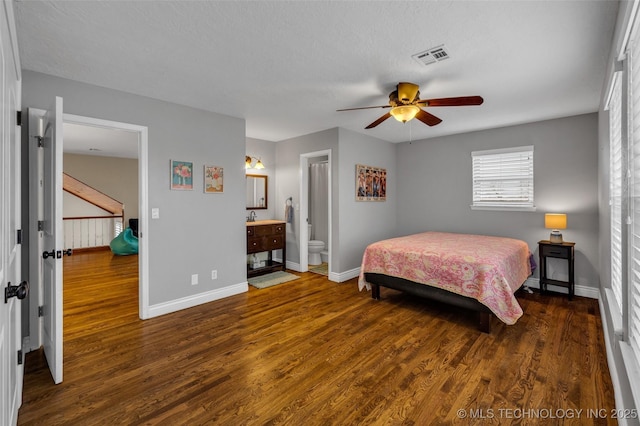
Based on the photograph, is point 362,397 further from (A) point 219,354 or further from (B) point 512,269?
(B) point 512,269

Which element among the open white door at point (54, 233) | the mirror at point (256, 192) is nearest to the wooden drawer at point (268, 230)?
the mirror at point (256, 192)

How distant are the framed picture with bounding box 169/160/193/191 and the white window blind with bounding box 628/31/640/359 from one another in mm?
3761

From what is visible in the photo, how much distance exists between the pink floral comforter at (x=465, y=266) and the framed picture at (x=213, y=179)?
2.13 meters

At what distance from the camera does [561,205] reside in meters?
4.14

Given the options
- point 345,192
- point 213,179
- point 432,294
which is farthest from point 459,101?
point 213,179

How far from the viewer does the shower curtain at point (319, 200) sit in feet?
20.1

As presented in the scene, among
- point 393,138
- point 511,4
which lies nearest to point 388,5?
point 511,4

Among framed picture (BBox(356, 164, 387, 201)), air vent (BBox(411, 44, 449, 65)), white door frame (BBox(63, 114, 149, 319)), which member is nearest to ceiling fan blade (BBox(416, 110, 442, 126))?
air vent (BBox(411, 44, 449, 65))

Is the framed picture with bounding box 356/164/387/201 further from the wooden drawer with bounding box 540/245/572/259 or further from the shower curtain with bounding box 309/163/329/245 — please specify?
the wooden drawer with bounding box 540/245/572/259

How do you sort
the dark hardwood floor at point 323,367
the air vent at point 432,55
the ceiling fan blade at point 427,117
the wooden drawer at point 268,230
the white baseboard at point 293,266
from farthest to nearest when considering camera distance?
the white baseboard at point 293,266
the wooden drawer at point 268,230
the ceiling fan blade at point 427,117
the air vent at point 432,55
the dark hardwood floor at point 323,367

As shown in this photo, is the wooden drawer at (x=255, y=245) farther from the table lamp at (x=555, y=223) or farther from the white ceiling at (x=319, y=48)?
the table lamp at (x=555, y=223)

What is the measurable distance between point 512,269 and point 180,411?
11.0 ft

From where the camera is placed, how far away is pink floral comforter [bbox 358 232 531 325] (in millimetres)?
2785

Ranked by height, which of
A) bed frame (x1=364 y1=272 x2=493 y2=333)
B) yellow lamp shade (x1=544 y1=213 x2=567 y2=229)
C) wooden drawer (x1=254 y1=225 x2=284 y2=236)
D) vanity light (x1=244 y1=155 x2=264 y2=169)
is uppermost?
vanity light (x1=244 y1=155 x2=264 y2=169)
